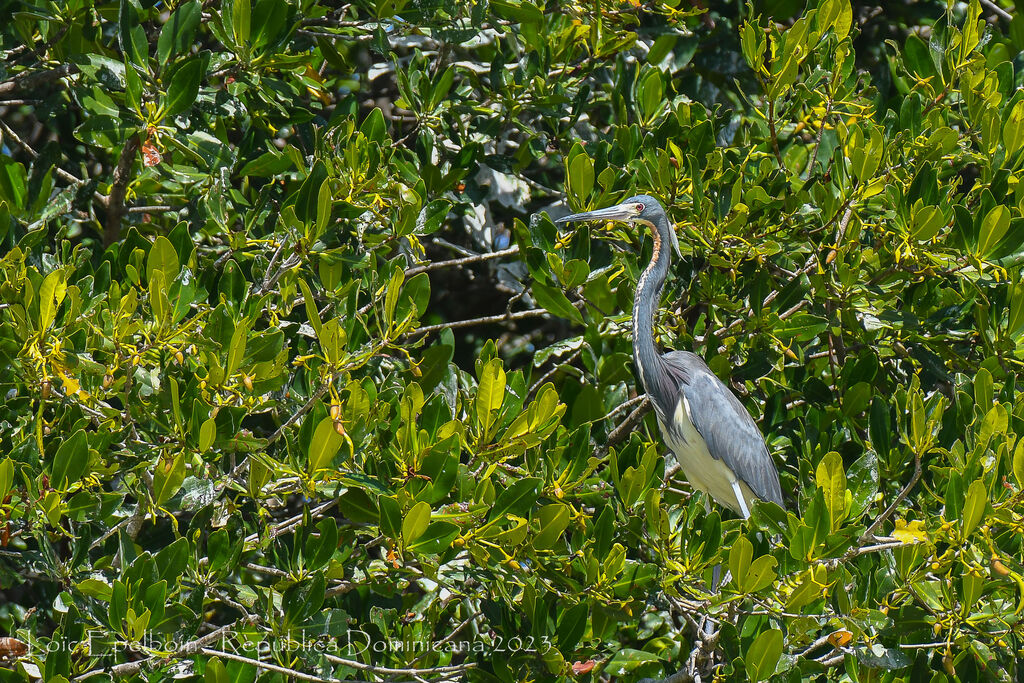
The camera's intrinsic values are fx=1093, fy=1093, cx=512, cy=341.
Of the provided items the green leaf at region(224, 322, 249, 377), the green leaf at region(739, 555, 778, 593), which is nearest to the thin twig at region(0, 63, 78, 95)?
the green leaf at region(224, 322, 249, 377)

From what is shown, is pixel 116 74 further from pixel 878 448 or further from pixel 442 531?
pixel 878 448

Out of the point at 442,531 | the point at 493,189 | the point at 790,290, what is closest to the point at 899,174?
the point at 790,290

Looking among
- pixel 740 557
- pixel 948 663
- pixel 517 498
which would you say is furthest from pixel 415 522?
pixel 948 663

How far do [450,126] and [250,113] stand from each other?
2.49 ft

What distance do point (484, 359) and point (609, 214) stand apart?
3.15 ft

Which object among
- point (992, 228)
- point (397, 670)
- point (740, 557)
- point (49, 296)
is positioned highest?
point (49, 296)

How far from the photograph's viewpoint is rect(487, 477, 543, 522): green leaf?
2.94 m

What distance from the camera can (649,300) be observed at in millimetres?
4141

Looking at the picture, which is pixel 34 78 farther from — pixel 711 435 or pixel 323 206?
pixel 711 435

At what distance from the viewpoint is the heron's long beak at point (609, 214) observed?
3.93 m

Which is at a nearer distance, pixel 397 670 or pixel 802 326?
pixel 397 670

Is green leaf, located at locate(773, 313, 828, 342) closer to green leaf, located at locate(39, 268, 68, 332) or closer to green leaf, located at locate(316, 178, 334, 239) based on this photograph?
green leaf, located at locate(316, 178, 334, 239)

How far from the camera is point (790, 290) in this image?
398cm

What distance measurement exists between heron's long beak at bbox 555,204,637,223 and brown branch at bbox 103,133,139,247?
1511 mm
